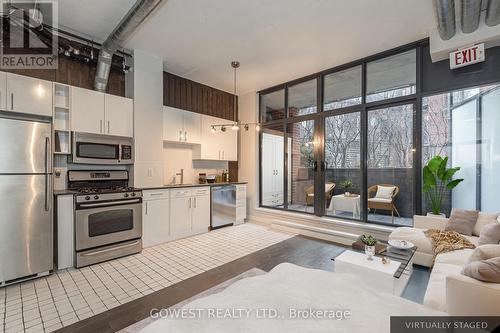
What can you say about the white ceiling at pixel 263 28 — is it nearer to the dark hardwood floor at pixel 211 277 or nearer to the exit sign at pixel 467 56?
the exit sign at pixel 467 56

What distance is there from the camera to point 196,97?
17.7ft

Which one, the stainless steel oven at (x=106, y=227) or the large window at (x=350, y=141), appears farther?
→ the large window at (x=350, y=141)

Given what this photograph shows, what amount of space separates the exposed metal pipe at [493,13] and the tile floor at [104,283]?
13.7 feet

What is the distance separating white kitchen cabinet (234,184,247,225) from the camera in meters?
5.58

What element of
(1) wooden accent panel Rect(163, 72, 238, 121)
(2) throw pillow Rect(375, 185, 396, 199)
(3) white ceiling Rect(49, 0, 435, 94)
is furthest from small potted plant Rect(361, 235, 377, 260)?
(1) wooden accent panel Rect(163, 72, 238, 121)

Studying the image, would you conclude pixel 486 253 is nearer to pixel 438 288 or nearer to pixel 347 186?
pixel 438 288

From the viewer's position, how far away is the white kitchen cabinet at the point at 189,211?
14.3 ft

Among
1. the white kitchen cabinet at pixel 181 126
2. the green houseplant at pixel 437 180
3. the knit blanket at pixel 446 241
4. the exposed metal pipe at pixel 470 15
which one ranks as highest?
the exposed metal pipe at pixel 470 15

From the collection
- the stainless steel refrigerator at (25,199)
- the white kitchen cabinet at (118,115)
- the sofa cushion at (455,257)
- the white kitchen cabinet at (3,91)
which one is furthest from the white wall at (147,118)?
the sofa cushion at (455,257)

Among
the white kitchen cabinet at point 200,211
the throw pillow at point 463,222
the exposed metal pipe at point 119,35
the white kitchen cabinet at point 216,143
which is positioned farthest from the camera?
the white kitchen cabinet at point 216,143

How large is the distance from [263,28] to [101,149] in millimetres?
3071

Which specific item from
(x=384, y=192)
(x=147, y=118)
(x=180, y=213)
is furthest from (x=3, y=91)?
(x=384, y=192)

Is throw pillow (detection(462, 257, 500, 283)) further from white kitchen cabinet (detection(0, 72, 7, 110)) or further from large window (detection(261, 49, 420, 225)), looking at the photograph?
white kitchen cabinet (detection(0, 72, 7, 110))

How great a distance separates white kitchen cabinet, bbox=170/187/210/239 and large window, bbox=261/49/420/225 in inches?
68.3
